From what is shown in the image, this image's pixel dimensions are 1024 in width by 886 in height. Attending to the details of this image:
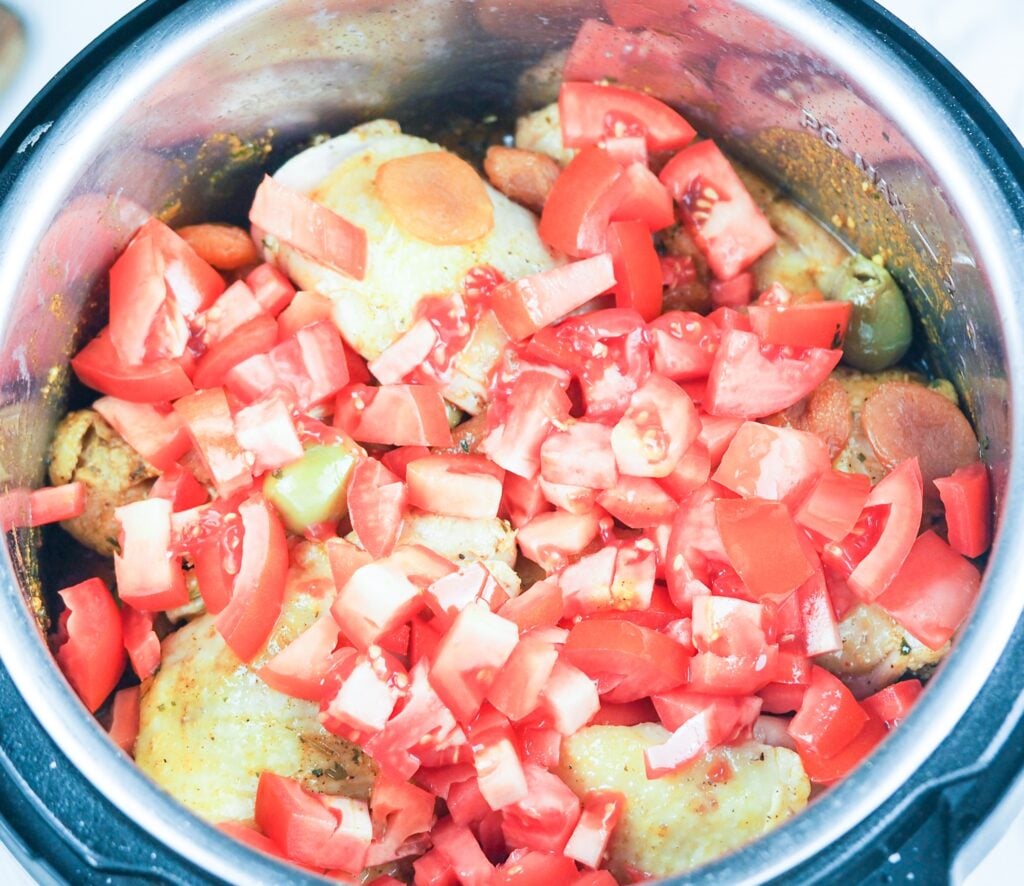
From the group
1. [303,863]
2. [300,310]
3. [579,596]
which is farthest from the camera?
[300,310]

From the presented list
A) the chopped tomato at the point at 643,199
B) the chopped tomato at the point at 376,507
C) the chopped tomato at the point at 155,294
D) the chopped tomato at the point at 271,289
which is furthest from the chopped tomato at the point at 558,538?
the chopped tomato at the point at 155,294

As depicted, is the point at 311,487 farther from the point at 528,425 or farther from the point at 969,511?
the point at 969,511

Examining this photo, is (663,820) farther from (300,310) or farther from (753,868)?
(300,310)

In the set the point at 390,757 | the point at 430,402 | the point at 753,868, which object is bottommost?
the point at 390,757

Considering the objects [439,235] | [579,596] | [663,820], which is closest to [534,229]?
[439,235]

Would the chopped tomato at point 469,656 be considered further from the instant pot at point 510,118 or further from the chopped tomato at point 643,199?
the chopped tomato at point 643,199

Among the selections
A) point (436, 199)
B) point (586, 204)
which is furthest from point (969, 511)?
point (436, 199)

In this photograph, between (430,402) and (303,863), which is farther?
(430,402)
